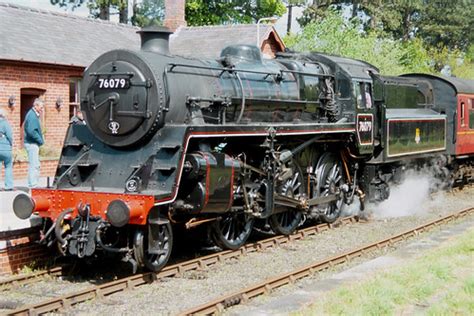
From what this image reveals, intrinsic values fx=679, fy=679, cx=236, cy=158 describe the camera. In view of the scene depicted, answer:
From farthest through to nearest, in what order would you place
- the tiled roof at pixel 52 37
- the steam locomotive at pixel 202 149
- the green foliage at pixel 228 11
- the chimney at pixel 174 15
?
the green foliage at pixel 228 11, the chimney at pixel 174 15, the tiled roof at pixel 52 37, the steam locomotive at pixel 202 149

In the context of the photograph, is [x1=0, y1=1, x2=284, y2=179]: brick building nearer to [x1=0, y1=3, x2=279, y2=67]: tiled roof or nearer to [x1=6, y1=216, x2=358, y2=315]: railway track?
[x1=0, y1=3, x2=279, y2=67]: tiled roof

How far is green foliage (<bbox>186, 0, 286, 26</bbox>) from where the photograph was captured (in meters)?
41.0

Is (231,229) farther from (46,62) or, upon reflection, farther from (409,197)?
(46,62)

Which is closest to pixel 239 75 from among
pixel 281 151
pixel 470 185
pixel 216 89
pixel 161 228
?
pixel 216 89

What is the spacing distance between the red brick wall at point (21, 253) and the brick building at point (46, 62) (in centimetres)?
760

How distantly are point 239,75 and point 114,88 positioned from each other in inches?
84.3

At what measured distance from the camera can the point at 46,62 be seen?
1878 cm

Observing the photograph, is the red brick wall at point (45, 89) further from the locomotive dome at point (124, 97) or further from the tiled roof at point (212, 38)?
the locomotive dome at point (124, 97)

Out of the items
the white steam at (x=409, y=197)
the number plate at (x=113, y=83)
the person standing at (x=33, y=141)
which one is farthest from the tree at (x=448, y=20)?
the number plate at (x=113, y=83)

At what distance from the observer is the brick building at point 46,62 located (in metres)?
18.1

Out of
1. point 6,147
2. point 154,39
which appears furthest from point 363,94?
point 6,147

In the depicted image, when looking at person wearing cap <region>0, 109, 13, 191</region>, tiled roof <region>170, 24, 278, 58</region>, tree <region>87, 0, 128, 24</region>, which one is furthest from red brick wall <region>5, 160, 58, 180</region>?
tree <region>87, 0, 128, 24</region>

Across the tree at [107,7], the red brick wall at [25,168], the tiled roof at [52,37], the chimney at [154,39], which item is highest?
the tree at [107,7]

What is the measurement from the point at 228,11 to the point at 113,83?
33.8 m
